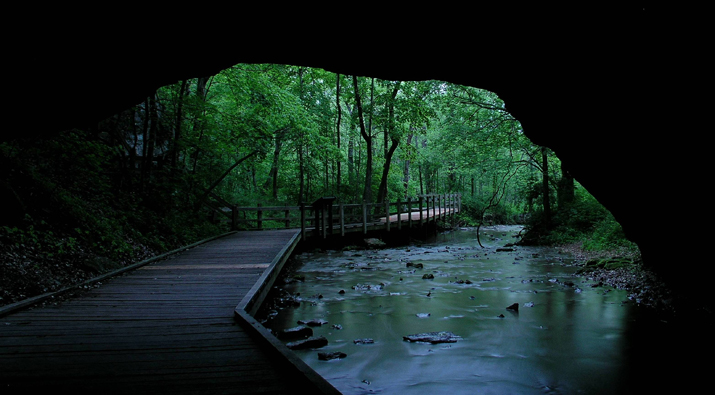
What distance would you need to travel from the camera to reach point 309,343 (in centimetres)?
546

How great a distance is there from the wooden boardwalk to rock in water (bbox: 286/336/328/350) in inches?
36.0

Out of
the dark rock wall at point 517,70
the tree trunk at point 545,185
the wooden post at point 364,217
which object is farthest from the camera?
the wooden post at point 364,217

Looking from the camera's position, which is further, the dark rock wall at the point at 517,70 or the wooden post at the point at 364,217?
the wooden post at the point at 364,217

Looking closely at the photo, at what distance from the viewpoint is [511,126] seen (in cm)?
1606

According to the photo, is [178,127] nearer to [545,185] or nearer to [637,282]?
[637,282]

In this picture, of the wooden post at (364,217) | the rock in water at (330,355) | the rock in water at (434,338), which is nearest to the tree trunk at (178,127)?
the wooden post at (364,217)

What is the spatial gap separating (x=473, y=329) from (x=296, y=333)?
2.90 meters

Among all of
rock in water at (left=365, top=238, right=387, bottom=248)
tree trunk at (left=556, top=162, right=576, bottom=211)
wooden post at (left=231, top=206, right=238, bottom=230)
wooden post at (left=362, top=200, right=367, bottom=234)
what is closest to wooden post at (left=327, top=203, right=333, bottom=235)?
wooden post at (left=362, top=200, right=367, bottom=234)

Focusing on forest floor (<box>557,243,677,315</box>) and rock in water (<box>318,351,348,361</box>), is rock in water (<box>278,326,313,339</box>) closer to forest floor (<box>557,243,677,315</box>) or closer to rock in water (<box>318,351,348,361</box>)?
rock in water (<box>318,351,348,361</box>)

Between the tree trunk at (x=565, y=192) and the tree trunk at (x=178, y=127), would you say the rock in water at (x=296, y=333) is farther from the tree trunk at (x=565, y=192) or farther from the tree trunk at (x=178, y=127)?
the tree trunk at (x=565, y=192)

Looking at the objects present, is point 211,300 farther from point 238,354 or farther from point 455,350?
point 455,350

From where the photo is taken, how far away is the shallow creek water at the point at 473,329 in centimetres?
463

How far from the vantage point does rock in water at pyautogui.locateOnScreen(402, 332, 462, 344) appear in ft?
18.8

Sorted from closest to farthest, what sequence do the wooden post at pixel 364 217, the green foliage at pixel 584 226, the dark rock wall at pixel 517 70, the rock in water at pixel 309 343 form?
the dark rock wall at pixel 517 70 → the rock in water at pixel 309 343 → the green foliage at pixel 584 226 → the wooden post at pixel 364 217
